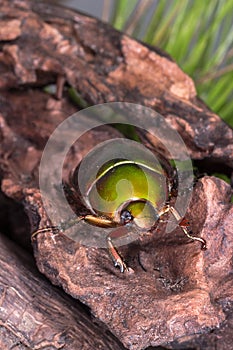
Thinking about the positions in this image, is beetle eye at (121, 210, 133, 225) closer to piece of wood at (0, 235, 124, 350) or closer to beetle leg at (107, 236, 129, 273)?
beetle leg at (107, 236, 129, 273)

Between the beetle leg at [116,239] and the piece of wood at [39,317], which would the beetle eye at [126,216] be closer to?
the beetle leg at [116,239]

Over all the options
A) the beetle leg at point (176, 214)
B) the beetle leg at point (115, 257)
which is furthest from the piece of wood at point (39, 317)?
the beetle leg at point (176, 214)

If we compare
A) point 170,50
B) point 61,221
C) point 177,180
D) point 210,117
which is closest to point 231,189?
point 177,180

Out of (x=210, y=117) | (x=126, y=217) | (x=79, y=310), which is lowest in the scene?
(x=79, y=310)

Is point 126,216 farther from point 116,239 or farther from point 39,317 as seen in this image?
point 39,317

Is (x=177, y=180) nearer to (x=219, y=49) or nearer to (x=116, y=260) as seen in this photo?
(x=116, y=260)

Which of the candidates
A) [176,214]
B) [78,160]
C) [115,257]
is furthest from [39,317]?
[78,160]
